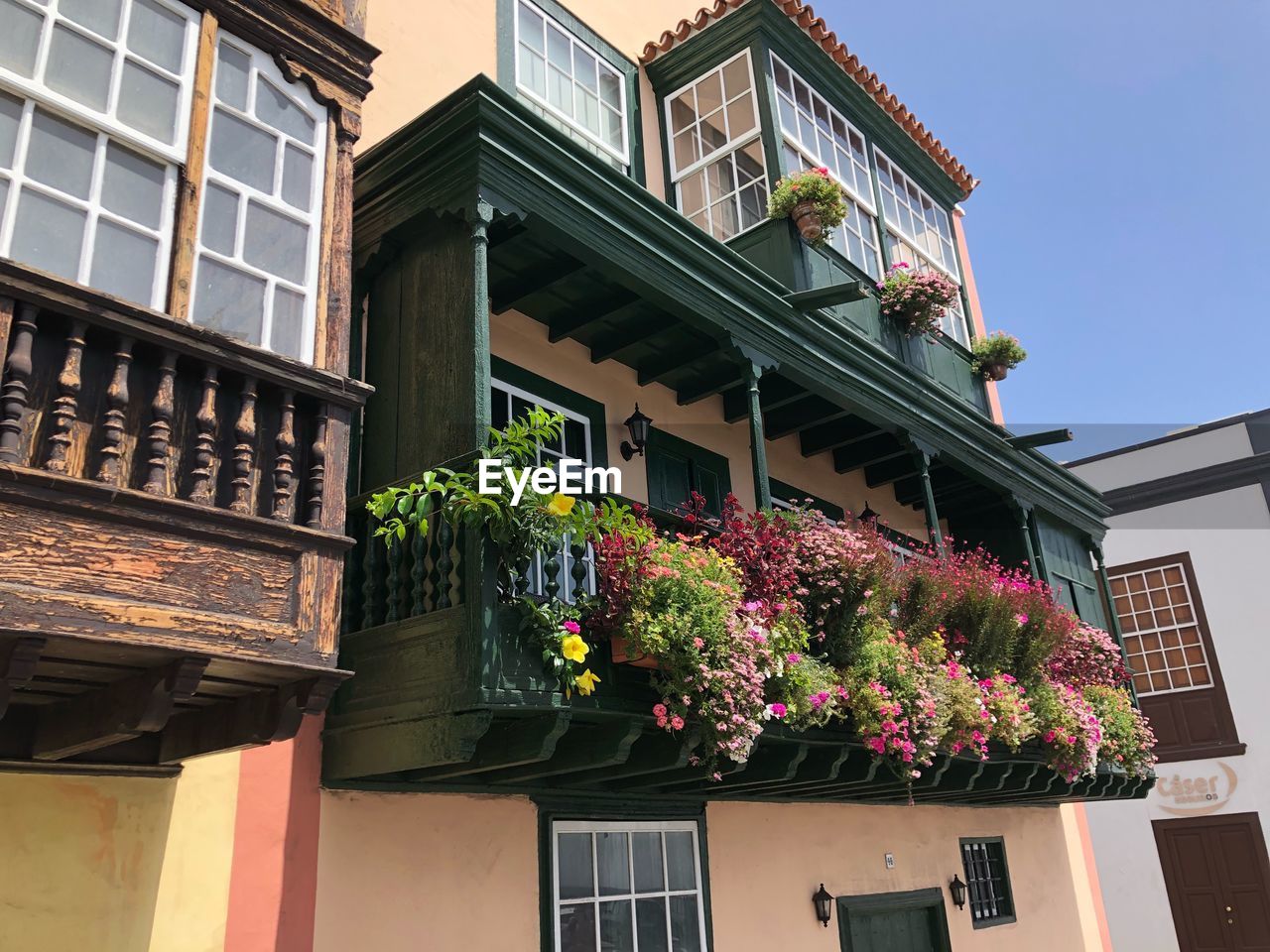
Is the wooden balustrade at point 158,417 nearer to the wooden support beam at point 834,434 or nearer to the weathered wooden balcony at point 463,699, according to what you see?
the weathered wooden balcony at point 463,699

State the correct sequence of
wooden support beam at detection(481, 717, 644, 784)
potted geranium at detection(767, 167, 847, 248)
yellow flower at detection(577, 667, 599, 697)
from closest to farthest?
yellow flower at detection(577, 667, 599, 697)
wooden support beam at detection(481, 717, 644, 784)
potted geranium at detection(767, 167, 847, 248)

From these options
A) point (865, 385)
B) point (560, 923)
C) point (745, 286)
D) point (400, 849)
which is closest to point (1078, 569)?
point (865, 385)

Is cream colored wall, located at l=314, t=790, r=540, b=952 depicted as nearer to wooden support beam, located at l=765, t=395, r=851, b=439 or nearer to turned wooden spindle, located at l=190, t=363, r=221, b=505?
turned wooden spindle, located at l=190, t=363, r=221, b=505

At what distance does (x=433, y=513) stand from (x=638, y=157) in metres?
5.52

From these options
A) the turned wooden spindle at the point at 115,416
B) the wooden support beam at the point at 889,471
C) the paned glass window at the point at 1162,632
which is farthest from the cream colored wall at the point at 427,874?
the paned glass window at the point at 1162,632

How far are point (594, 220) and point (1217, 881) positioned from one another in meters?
15.5

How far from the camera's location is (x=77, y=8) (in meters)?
4.23

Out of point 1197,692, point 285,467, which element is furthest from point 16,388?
point 1197,692

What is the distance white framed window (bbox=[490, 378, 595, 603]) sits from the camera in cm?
704

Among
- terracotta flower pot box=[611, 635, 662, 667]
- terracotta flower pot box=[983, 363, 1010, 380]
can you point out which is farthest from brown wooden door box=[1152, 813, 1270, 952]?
terracotta flower pot box=[611, 635, 662, 667]

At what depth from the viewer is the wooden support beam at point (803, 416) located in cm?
948

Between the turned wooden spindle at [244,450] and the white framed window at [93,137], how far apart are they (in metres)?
0.50

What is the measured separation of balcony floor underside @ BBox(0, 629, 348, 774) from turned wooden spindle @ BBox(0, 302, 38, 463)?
0.66 meters

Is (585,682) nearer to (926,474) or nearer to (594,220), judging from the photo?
(594,220)
